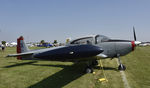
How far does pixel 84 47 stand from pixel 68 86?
2.09m

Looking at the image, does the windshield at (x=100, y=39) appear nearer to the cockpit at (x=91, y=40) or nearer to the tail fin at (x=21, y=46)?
the cockpit at (x=91, y=40)

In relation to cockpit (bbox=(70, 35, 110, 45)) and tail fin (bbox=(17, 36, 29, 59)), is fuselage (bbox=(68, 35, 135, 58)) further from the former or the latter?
tail fin (bbox=(17, 36, 29, 59))

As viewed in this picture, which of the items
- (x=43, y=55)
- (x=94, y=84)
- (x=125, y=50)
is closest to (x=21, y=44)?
(x=43, y=55)

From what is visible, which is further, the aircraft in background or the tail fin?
the tail fin

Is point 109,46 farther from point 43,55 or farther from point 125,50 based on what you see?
point 43,55

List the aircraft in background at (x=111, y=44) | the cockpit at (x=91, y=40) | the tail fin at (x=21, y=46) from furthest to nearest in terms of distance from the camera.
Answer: the tail fin at (x=21, y=46) < the cockpit at (x=91, y=40) < the aircraft in background at (x=111, y=44)

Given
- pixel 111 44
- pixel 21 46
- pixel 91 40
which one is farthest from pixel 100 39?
pixel 21 46

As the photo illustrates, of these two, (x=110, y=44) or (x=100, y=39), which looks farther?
(x=100, y=39)

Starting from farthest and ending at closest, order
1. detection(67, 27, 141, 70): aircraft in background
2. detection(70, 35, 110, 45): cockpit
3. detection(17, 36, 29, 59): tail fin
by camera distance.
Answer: detection(17, 36, 29, 59): tail fin < detection(70, 35, 110, 45): cockpit < detection(67, 27, 141, 70): aircraft in background

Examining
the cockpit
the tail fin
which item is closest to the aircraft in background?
the cockpit

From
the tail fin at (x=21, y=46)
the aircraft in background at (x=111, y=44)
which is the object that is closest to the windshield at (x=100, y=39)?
the aircraft in background at (x=111, y=44)

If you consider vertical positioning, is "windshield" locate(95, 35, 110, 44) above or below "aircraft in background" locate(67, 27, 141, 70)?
above

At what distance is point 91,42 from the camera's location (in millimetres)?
7902

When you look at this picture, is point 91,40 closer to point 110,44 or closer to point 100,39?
point 100,39
